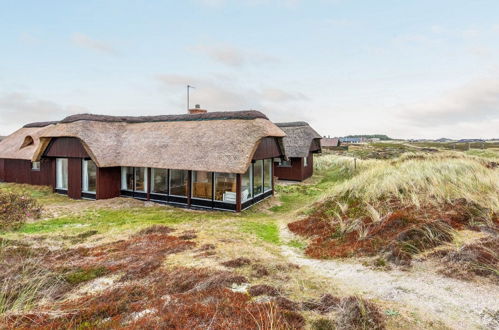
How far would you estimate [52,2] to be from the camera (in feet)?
46.1

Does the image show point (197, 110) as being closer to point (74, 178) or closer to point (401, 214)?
point (74, 178)

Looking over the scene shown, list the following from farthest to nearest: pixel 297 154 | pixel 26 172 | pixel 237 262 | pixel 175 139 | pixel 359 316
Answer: pixel 297 154
pixel 26 172
pixel 175 139
pixel 237 262
pixel 359 316

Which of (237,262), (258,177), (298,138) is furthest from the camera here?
(298,138)

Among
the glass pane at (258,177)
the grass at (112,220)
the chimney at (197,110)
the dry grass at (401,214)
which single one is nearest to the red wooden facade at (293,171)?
the glass pane at (258,177)

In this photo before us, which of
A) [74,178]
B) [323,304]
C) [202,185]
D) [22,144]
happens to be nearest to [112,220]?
[202,185]

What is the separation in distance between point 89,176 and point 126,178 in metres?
2.20

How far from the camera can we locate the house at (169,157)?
13500 millimetres

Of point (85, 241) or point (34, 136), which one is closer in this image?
point (85, 241)

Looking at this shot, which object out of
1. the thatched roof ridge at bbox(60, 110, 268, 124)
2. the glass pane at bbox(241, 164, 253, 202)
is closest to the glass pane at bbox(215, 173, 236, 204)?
the glass pane at bbox(241, 164, 253, 202)

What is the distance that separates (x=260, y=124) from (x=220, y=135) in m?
2.31

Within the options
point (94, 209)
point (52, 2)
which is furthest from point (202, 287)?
point (52, 2)

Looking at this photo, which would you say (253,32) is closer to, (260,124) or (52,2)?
(260,124)

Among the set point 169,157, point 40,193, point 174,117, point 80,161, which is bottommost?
point 40,193

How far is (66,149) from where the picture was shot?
628 inches
